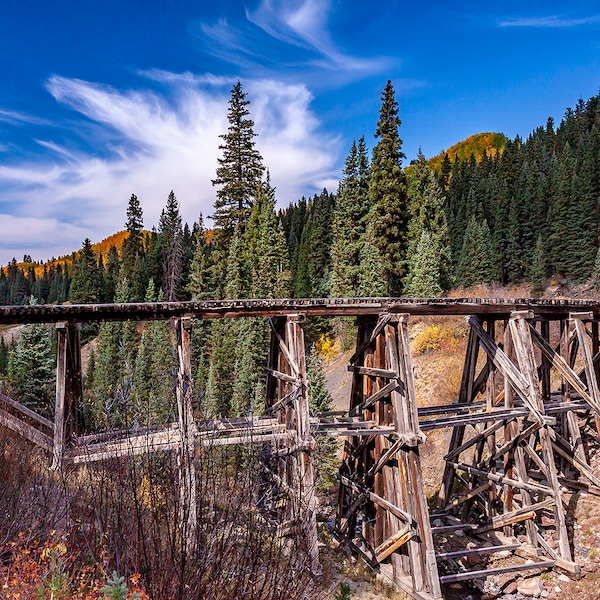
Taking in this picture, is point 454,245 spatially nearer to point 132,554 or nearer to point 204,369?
point 204,369

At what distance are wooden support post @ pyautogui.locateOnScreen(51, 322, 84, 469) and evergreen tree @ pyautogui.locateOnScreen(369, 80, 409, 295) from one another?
73.0ft

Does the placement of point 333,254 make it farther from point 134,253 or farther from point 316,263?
point 134,253

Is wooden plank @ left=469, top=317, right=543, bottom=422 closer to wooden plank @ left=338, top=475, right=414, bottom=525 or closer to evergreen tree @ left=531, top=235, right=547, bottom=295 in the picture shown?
wooden plank @ left=338, top=475, right=414, bottom=525

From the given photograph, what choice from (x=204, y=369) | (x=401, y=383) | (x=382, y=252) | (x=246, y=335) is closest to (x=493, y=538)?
(x=401, y=383)

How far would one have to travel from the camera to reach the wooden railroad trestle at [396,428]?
6.52 metres

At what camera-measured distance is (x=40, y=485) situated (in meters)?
4.73

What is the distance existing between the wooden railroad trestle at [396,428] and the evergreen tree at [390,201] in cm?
1698

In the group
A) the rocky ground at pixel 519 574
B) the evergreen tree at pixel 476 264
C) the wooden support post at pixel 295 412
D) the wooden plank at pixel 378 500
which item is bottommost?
the rocky ground at pixel 519 574

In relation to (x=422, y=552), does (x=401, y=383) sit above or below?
above

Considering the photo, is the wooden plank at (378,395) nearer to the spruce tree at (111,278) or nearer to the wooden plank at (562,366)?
the wooden plank at (562,366)

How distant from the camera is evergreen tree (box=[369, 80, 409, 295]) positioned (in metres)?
27.6

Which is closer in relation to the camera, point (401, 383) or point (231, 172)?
point (401, 383)

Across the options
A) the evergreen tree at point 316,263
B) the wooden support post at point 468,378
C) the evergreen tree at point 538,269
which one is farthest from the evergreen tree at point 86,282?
the wooden support post at point 468,378

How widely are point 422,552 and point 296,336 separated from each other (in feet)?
13.6
